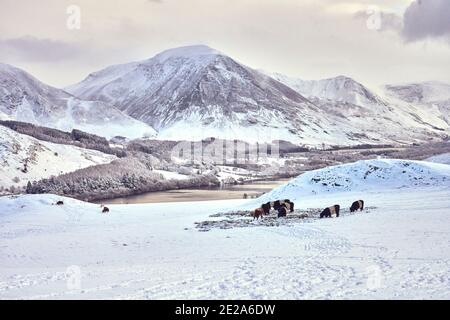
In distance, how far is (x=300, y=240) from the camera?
81.2 feet

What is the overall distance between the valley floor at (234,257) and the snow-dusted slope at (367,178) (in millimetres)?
6630

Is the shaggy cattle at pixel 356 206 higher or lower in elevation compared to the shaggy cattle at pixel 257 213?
higher

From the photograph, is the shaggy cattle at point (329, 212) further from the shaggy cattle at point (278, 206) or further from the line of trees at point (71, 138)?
the line of trees at point (71, 138)

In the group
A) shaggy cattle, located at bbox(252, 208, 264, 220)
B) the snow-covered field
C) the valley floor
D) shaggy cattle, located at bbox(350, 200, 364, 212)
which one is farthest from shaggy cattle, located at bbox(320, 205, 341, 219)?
shaggy cattle, located at bbox(252, 208, 264, 220)

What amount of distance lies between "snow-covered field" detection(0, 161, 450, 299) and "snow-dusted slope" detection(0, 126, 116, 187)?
52323mm

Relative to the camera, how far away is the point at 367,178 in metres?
46.8

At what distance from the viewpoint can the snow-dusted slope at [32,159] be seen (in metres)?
87.8

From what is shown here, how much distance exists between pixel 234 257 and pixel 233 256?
0.83 ft

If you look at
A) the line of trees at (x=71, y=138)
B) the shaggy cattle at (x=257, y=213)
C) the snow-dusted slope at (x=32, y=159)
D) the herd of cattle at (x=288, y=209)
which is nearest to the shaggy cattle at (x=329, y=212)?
the herd of cattle at (x=288, y=209)

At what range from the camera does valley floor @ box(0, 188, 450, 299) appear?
51.6ft

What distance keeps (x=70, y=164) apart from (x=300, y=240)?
83.3 meters

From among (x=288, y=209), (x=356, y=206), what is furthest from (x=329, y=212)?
(x=288, y=209)

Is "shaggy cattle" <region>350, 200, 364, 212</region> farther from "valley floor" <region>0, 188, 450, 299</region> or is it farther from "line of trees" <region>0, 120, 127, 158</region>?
"line of trees" <region>0, 120, 127, 158</region>
